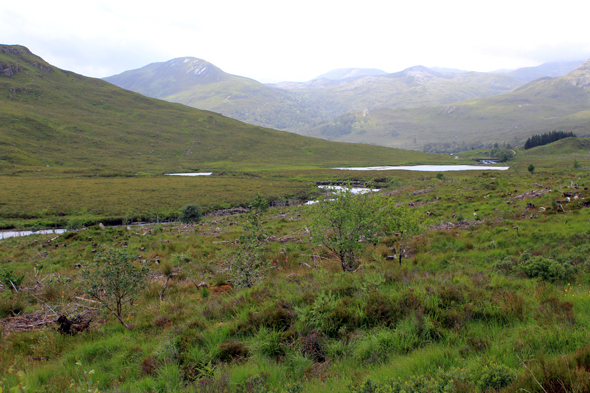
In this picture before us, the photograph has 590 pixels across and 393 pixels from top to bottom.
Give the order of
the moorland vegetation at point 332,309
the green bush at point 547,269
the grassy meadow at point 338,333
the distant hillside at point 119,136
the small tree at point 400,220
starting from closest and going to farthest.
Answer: the grassy meadow at point 338,333 < the moorland vegetation at point 332,309 < the green bush at point 547,269 < the small tree at point 400,220 < the distant hillside at point 119,136

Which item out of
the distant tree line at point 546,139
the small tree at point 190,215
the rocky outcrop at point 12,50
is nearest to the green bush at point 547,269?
the small tree at point 190,215

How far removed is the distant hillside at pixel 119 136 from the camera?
111m

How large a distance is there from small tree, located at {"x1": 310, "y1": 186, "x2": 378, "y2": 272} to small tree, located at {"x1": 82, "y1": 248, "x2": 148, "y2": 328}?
5940 millimetres

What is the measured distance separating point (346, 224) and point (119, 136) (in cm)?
15919

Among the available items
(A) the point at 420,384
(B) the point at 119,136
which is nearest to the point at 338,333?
(A) the point at 420,384

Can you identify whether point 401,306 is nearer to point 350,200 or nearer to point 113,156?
point 350,200

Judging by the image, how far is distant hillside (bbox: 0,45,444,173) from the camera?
111m

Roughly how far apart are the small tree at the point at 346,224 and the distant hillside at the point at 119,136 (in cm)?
10224

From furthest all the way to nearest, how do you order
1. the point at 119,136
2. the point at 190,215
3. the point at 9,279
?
1. the point at 119,136
2. the point at 190,215
3. the point at 9,279

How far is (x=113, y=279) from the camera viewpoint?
24.7 ft

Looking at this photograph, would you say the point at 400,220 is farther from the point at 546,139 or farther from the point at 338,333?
the point at 546,139

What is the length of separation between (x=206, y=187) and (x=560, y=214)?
61.2 metres

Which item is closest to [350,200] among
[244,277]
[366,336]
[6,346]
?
[244,277]

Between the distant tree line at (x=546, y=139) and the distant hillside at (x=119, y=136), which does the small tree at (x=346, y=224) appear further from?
the distant tree line at (x=546, y=139)
